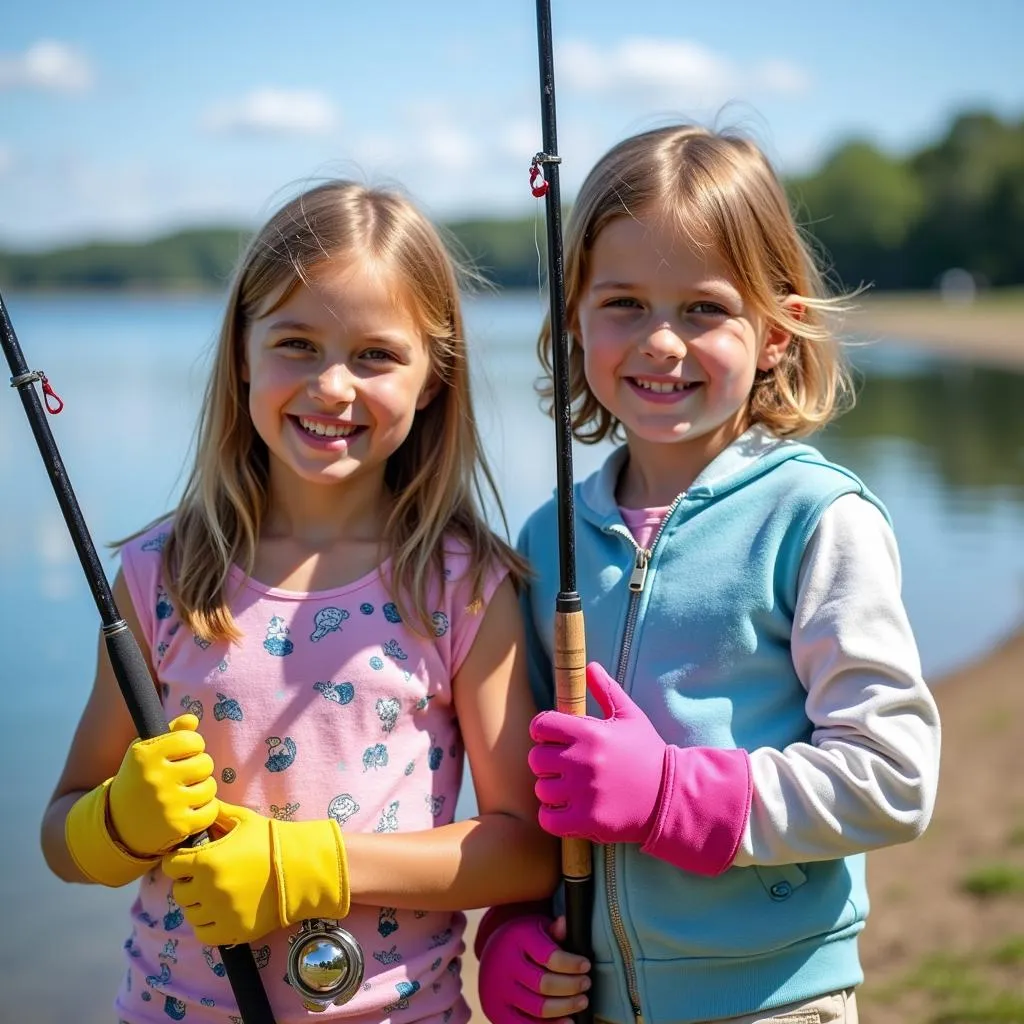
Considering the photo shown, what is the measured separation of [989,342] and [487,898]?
3743 centimetres

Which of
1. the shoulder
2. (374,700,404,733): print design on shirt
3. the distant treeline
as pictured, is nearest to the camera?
(374,700,404,733): print design on shirt

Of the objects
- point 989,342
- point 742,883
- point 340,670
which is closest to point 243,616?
point 340,670

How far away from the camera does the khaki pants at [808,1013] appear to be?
2.26m

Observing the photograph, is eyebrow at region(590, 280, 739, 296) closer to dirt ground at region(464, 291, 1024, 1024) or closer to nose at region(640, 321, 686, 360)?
nose at region(640, 321, 686, 360)

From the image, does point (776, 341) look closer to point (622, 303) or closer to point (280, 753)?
point (622, 303)

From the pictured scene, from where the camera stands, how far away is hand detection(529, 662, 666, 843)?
2.15 metres

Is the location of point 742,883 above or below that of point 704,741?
below

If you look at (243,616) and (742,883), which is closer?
(742,883)

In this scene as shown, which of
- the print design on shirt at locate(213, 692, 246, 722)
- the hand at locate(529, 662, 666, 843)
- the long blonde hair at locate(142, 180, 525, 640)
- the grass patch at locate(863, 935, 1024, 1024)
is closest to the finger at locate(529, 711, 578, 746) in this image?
the hand at locate(529, 662, 666, 843)

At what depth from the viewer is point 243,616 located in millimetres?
2447

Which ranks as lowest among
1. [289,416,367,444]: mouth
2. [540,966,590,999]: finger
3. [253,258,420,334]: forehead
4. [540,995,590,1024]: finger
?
[540,995,590,1024]: finger

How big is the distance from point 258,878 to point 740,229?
1391 millimetres

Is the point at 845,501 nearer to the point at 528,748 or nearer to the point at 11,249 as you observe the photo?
the point at 528,748

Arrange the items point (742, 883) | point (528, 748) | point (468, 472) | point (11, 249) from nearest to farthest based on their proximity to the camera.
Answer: point (742, 883) → point (528, 748) → point (468, 472) → point (11, 249)
